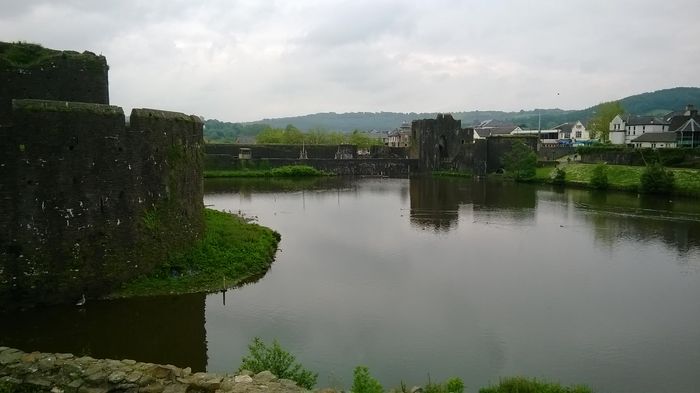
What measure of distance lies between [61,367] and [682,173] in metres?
45.8

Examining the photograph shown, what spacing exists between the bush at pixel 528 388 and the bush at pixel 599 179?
3912cm

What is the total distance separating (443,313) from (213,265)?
7291 millimetres

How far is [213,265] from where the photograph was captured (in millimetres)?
16688

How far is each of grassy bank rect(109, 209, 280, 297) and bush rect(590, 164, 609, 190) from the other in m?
34.0

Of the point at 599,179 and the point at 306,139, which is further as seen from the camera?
the point at 306,139

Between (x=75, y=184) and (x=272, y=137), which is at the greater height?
(x=272, y=137)

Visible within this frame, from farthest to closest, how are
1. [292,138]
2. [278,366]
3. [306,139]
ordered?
[306,139], [292,138], [278,366]

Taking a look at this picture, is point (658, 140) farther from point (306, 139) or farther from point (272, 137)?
point (272, 137)

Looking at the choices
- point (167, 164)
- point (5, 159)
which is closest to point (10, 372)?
point (5, 159)

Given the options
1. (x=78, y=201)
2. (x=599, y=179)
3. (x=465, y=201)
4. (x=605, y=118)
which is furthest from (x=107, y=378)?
(x=605, y=118)

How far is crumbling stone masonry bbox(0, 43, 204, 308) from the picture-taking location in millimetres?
12773

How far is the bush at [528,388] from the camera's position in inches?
379

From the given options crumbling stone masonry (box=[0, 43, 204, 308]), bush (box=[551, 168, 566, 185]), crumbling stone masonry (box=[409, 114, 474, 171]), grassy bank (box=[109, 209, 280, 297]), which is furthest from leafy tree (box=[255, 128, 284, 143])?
crumbling stone masonry (box=[0, 43, 204, 308])

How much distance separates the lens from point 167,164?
16438 millimetres
